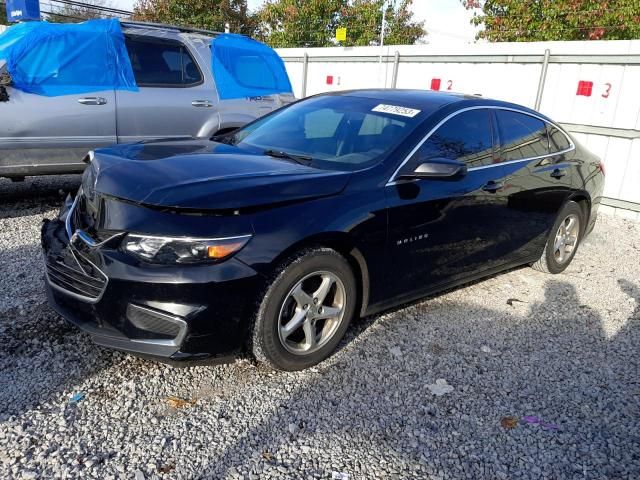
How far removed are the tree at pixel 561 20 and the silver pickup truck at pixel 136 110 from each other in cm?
1149

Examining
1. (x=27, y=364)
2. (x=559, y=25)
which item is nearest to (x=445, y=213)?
(x=27, y=364)

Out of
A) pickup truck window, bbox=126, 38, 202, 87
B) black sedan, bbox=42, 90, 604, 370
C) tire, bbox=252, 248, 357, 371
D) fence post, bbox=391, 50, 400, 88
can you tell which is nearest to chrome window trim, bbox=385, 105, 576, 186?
black sedan, bbox=42, 90, 604, 370

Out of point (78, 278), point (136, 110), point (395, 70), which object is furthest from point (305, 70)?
point (78, 278)

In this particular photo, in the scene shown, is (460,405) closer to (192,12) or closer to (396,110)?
(396,110)

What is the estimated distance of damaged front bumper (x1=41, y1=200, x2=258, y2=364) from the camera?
2590 mm

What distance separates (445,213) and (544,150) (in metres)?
1.67

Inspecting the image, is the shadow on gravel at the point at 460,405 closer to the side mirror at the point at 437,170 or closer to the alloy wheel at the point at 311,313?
the alloy wheel at the point at 311,313

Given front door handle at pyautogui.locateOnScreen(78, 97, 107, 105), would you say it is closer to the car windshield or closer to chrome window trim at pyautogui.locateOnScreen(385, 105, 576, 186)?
the car windshield

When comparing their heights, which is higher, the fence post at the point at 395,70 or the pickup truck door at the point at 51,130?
the fence post at the point at 395,70

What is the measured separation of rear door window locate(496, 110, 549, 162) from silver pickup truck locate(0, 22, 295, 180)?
11.1 ft

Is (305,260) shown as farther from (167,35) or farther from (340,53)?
(340,53)

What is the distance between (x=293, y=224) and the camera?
283 centimetres

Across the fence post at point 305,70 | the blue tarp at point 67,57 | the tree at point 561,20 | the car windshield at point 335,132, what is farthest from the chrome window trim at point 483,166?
the tree at point 561,20

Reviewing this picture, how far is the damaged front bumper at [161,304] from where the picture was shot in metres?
2.59
